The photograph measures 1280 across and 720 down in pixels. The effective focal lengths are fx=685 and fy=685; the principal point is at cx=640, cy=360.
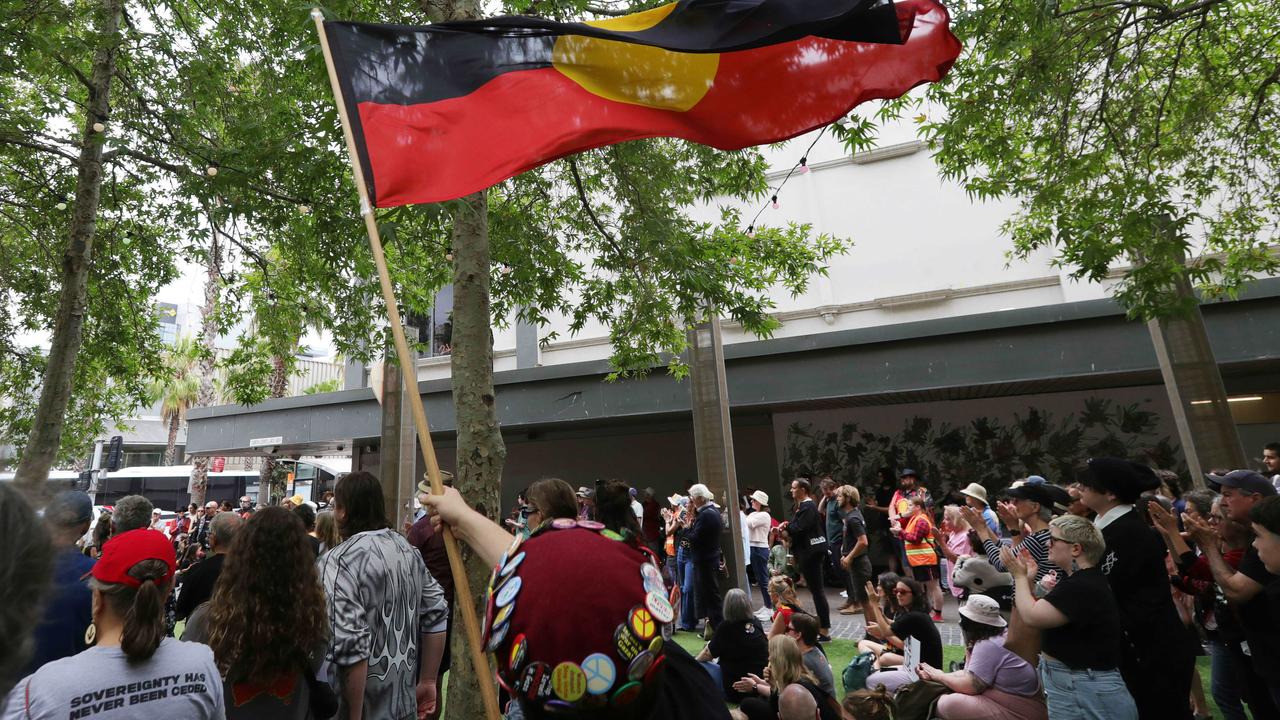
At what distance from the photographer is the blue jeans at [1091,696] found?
3.59 m

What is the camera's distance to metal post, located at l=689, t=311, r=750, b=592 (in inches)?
432

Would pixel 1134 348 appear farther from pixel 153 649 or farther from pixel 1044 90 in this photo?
pixel 153 649

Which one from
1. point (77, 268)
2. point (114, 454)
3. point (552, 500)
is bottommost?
point (552, 500)

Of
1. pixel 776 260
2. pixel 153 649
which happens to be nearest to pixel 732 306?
pixel 776 260

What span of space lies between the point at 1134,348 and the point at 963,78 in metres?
6.66

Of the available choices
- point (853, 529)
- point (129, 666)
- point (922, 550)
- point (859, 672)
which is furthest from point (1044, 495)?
point (129, 666)

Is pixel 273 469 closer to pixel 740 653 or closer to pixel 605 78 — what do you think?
pixel 740 653

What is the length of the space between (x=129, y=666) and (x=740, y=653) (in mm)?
4219

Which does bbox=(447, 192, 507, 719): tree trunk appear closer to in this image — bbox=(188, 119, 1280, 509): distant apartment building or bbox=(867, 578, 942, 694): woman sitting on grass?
bbox=(867, 578, 942, 694): woman sitting on grass

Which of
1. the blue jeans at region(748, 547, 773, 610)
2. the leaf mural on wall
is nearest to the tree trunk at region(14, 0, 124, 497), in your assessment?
the blue jeans at region(748, 547, 773, 610)

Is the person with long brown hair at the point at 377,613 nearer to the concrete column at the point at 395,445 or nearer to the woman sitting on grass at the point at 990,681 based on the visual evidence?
the woman sitting on grass at the point at 990,681

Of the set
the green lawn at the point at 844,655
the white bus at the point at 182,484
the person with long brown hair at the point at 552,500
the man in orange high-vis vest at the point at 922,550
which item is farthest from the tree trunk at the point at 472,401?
the white bus at the point at 182,484

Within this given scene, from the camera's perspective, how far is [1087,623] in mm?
3639

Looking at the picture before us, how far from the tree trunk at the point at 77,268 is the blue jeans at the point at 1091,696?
329 inches
